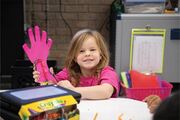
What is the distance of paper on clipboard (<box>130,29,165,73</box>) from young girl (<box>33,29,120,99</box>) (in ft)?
0.77

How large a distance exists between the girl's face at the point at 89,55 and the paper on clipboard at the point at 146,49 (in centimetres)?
30

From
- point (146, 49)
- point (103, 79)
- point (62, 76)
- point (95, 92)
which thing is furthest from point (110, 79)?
point (146, 49)

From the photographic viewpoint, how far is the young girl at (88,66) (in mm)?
1355

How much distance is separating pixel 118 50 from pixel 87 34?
0.29 metres

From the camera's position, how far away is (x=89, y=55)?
137 centimetres

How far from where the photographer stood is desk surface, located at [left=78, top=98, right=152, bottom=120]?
3.25 feet

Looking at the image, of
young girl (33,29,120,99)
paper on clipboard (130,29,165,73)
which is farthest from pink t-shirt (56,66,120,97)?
paper on clipboard (130,29,165,73)

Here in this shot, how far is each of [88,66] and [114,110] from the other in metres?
0.37

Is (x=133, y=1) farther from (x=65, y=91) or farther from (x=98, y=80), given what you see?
(x=65, y=91)

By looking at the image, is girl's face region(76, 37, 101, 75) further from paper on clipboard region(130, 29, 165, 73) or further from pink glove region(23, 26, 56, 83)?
paper on clipboard region(130, 29, 165, 73)

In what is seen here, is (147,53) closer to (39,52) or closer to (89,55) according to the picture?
(89,55)

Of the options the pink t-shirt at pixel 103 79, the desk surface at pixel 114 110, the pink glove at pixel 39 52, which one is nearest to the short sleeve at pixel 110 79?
the pink t-shirt at pixel 103 79

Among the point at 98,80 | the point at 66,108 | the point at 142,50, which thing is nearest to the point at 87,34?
the point at 98,80

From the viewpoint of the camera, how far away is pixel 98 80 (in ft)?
4.63
